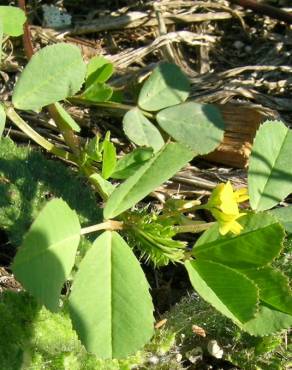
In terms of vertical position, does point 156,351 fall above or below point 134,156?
below

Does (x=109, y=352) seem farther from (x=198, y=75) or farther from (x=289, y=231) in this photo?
(x=198, y=75)

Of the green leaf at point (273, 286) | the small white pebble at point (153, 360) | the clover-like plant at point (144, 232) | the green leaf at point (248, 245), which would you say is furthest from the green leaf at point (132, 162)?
the small white pebble at point (153, 360)

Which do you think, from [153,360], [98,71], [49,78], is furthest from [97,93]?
[153,360]

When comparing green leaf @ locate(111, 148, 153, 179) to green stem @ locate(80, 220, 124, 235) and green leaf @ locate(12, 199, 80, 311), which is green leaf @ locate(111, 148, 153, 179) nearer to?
green stem @ locate(80, 220, 124, 235)

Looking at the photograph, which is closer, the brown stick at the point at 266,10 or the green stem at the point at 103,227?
the green stem at the point at 103,227

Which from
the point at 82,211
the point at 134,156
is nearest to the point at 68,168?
the point at 82,211

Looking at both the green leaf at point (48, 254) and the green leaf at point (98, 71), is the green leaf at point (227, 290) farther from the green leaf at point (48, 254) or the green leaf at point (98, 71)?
the green leaf at point (98, 71)

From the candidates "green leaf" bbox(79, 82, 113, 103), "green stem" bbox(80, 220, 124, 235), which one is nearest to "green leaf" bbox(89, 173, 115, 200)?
"green stem" bbox(80, 220, 124, 235)
